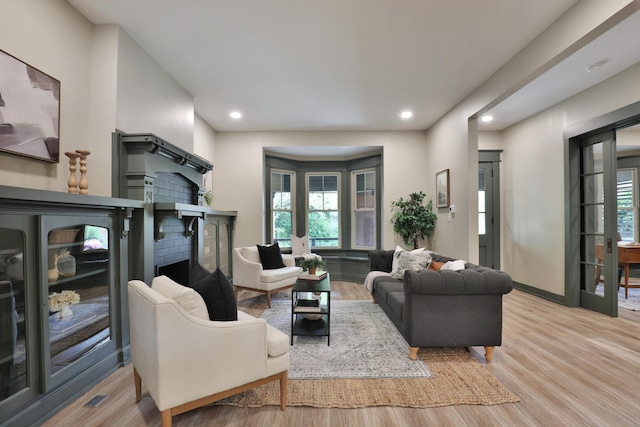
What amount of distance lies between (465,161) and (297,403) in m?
3.58

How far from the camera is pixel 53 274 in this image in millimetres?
1948

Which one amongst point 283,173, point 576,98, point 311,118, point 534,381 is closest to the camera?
point 534,381

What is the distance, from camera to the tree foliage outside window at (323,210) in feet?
21.8

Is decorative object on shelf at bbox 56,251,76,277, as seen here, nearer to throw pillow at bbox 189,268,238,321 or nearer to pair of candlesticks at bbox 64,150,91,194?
pair of candlesticks at bbox 64,150,91,194

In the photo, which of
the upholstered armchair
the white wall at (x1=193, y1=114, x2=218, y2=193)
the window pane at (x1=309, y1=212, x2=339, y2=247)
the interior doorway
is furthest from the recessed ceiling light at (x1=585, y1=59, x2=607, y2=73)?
the white wall at (x1=193, y1=114, x2=218, y2=193)

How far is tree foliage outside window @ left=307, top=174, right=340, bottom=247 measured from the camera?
21.8 ft

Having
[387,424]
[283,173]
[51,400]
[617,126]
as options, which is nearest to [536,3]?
[617,126]

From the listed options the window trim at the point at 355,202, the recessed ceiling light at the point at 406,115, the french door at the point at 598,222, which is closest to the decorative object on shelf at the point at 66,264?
the recessed ceiling light at the point at 406,115

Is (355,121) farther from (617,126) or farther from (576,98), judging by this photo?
(617,126)

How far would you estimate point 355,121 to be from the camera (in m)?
5.09

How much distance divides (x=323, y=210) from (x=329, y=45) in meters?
4.12

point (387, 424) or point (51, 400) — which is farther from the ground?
point (51, 400)

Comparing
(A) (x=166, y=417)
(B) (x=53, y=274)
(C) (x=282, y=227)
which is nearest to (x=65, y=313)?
(B) (x=53, y=274)

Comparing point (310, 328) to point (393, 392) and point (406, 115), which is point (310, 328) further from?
point (406, 115)
